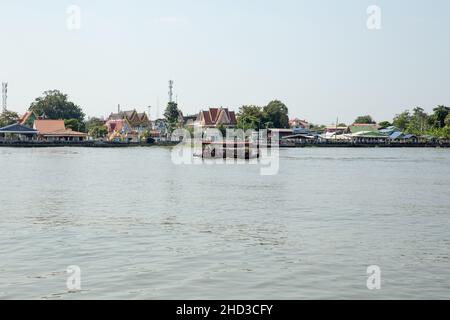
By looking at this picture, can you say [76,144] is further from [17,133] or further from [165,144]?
[165,144]

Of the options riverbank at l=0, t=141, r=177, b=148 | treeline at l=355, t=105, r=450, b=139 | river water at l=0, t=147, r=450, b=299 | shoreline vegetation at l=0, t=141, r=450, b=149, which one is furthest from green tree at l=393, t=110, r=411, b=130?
river water at l=0, t=147, r=450, b=299

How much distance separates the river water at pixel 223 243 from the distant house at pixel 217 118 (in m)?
112

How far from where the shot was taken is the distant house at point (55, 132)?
405ft

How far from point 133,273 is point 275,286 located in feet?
10.7

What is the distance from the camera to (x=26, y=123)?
133 meters

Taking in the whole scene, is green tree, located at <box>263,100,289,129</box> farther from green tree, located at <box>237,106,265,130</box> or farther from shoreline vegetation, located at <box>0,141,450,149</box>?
shoreline vegetation, located at <box>0,141,450,149</box>

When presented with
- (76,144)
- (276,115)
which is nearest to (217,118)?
(276,115)

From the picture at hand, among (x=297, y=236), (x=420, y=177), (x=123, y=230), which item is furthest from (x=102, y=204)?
(x=420, y=177)

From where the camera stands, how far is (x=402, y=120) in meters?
182

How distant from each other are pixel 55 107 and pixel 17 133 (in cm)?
3315

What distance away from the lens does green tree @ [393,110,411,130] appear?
18050cm

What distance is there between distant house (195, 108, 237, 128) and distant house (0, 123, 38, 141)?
4097cm

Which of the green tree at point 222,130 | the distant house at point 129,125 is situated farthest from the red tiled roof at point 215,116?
the distant house at point 129,125
